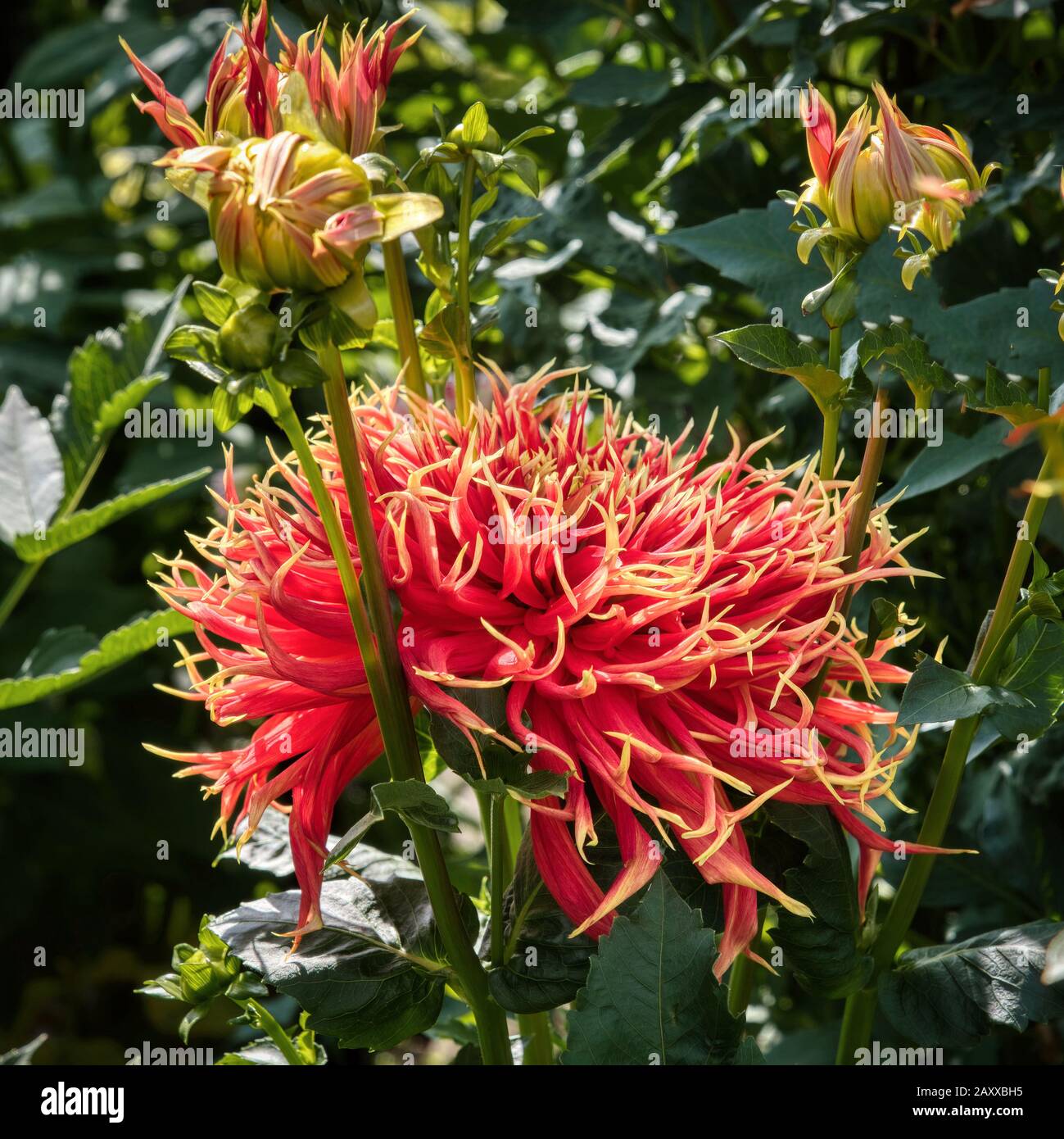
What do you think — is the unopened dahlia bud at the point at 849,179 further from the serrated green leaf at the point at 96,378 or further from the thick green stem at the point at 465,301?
the serrated green leaf at the point at 96,378

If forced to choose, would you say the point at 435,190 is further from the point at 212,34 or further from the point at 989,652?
the point at 212,34

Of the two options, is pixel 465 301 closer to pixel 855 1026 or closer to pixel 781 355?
pixel 781 355

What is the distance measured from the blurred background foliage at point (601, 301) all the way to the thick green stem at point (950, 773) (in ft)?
0.40

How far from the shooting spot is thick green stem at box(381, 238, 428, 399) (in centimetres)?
36

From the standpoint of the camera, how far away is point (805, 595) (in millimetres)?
338

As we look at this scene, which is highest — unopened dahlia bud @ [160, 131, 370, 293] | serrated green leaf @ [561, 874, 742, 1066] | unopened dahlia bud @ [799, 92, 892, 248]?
unopened dahlia bud @ [799, 92, 892, 248]

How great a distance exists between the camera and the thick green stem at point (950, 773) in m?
0.33

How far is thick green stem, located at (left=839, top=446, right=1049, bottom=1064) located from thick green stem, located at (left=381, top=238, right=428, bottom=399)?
0.18 metres

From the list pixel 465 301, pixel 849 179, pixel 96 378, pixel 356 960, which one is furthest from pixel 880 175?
pixel 96 378

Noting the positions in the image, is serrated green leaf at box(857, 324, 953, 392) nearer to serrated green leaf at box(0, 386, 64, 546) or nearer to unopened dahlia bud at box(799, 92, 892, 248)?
unopened dahlia bud at box(799, 92, 892, 248)

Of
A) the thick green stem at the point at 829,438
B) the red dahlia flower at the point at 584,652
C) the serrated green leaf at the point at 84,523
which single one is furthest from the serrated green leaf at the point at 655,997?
the serrated green leaf at the point at 84,523

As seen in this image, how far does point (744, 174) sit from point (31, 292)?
527mm

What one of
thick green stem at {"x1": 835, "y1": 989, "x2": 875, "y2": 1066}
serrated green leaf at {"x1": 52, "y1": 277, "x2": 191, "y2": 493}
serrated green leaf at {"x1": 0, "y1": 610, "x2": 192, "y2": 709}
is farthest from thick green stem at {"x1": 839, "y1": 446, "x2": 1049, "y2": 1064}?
serrated green leaf at {"x1": 52, "y1": 277, "x2": 191, "y2": 493}

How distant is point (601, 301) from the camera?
0.68 metres
